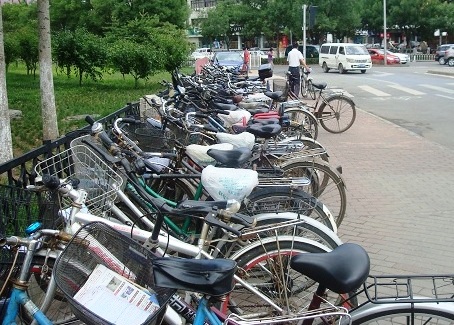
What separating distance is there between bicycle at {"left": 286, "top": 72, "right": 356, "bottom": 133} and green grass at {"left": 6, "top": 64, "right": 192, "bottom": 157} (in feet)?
14.8

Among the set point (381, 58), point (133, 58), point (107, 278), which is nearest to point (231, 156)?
point (107, 278)

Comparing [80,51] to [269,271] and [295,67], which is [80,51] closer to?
[295,67]

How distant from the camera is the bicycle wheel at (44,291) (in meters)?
2.57

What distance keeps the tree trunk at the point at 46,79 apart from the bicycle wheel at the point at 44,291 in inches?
247

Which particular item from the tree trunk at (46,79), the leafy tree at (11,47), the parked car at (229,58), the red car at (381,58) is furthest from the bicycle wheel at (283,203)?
the red car at (381,58)

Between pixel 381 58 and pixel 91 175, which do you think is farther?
pixel 381 58

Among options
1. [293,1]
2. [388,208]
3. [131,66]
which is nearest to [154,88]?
[131,66]

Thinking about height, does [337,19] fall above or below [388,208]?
above

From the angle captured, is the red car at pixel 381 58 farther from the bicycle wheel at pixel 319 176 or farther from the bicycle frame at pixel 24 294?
the bicycle frame at pixel 24 294

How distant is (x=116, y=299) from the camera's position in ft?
7.17

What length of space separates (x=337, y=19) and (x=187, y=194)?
4511 centimetres

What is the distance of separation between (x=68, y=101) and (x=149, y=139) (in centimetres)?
1069

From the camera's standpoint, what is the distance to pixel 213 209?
2719 millimetres

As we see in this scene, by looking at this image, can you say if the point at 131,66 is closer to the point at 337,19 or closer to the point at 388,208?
the point at 388,208
